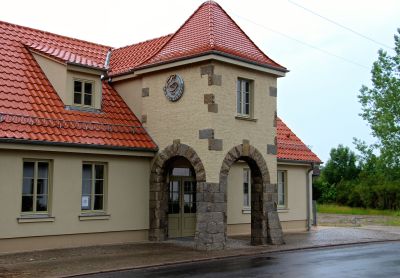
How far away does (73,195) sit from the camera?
1631 cm

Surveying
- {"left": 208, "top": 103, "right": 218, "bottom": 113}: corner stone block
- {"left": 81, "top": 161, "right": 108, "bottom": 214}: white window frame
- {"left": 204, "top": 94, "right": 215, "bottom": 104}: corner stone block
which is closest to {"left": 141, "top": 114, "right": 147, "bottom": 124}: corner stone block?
{"left": 81, "top": 161, "right": 108, "bottom": 214}: white window frame

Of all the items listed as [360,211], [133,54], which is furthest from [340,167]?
[133,54]

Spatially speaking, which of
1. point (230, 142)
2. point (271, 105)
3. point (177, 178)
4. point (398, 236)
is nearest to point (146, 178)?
point (177, 178)

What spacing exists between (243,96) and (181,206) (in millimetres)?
4570

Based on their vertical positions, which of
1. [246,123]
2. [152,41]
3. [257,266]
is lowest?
[257,266]

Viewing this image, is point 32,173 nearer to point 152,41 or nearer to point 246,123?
point 246,123

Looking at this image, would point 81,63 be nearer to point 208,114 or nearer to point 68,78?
point 68,78

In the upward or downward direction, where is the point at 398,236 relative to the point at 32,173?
downward

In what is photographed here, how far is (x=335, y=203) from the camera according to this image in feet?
165

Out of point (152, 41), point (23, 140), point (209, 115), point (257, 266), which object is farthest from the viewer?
point (152, 41)

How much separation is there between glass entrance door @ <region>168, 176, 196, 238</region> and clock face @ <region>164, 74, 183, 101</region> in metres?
3.04

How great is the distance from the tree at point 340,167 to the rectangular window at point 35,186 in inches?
1713

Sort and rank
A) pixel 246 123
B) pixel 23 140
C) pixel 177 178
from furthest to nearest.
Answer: pixel 177 178
pixel 246 123
pixel 23 140

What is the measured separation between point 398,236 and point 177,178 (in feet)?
31.0
